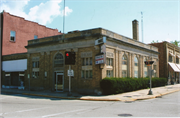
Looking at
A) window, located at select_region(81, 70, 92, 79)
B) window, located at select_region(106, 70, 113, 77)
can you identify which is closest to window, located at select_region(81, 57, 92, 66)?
window, located at select_region(81, 70, 92, 79)

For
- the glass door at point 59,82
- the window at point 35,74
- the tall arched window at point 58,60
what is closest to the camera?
the glass door at point 59,82

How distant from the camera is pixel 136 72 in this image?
28.0 meters

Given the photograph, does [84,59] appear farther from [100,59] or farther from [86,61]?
[100,59]

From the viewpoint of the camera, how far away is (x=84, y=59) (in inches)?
841

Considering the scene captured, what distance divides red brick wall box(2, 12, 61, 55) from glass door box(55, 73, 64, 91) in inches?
584

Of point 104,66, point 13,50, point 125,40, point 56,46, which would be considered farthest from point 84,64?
point 13,50

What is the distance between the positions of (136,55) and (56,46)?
1219 centimetres

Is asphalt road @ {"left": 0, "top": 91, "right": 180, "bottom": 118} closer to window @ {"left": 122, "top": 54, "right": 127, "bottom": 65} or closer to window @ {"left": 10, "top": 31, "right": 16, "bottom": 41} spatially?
window @ {"left": 122, "top": 54, "right": 127, "bottom": 65}

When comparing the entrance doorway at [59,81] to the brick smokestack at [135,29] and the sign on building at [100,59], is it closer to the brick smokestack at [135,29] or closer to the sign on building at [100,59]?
the sign on building at [100,59]

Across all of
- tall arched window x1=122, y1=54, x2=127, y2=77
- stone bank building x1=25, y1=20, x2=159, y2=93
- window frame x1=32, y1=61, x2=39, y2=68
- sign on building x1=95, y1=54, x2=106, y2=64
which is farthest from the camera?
window frame x1=32, y1=61, x2=39, y2=68

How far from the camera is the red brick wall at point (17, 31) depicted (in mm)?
32781

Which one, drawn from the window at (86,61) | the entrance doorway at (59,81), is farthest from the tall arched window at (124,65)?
the entrance doorway at (59,81)

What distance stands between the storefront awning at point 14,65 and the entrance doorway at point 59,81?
7.23m

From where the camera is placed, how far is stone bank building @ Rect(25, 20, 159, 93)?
Answer: 20125mm
